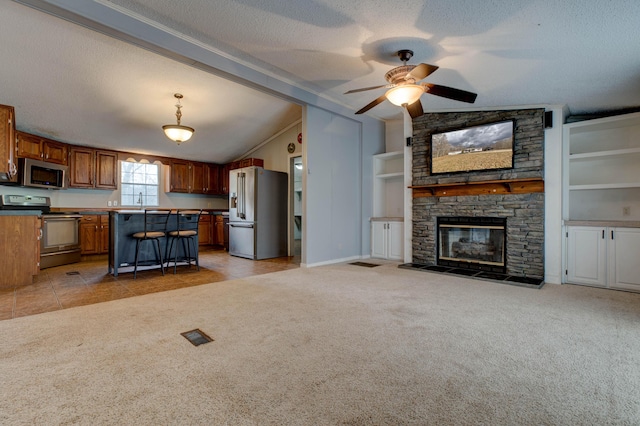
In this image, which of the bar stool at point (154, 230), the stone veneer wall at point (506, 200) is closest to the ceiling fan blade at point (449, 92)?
the stone veneer wall at point (506, 200)

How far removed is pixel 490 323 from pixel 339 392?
5.32ft

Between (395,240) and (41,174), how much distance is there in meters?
6.50

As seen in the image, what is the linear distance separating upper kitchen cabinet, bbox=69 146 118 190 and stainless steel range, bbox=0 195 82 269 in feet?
3.12

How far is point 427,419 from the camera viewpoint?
1322mm

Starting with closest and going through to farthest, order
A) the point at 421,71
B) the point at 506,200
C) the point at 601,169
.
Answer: the point at 421,71
the point at 601,169
the point at 506,200

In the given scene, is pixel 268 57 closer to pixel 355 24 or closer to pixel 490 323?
pixel 355 24

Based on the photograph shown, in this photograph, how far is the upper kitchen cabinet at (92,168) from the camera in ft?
20.0

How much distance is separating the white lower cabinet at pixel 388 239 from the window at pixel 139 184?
5500mm

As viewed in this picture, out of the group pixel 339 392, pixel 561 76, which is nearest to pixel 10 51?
pixel 339 392

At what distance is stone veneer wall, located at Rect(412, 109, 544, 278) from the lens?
4125 millimetres

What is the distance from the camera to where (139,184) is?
24.0 ft

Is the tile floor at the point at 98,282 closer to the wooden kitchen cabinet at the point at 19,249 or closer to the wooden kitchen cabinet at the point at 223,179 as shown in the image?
the wooden kitchen cabinet at the point at 19,249

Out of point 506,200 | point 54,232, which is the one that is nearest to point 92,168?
point 54,232

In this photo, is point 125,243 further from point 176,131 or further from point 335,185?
point 335,185
